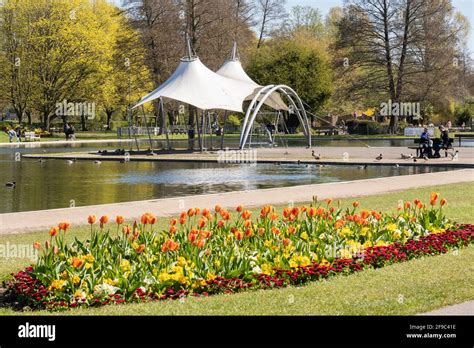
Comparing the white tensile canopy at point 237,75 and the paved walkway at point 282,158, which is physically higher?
the white tensile canopy at point 237,75

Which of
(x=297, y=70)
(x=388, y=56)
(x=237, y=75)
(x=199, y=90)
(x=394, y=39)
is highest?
(x=394, y=39)

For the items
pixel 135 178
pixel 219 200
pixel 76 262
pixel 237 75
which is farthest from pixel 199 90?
pixel 76 262

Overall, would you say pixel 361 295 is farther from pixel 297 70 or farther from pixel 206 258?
pixel 297 70

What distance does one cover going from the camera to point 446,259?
10883 millimetres

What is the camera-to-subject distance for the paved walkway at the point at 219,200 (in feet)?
49.0

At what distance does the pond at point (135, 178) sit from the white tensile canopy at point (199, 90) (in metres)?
6.40

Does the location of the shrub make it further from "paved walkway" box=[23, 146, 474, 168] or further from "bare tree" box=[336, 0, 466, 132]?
"paved walkway" box=[23, 146, 474, 168]

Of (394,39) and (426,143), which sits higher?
(394,39)

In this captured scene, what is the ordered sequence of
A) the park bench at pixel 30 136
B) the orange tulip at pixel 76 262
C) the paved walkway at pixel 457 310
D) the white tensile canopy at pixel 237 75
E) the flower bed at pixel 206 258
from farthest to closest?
the park bench at pixel 30 136 → the white tensile canopy at pixel 237 75 → the flower bed at pixel 206 258 → the orange tulip at pixel 76 262 → the paved walkway at pixel 457 310

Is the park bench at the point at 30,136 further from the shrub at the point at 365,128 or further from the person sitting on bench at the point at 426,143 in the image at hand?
the person sitting on bench at the point at 426,143

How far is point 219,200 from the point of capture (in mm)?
18234

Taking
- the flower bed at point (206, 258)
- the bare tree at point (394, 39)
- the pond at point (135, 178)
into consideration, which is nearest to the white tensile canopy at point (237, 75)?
the pond at point (135, 178)

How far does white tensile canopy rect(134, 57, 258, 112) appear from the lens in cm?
4172

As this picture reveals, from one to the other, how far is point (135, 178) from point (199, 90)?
15.8 meters
